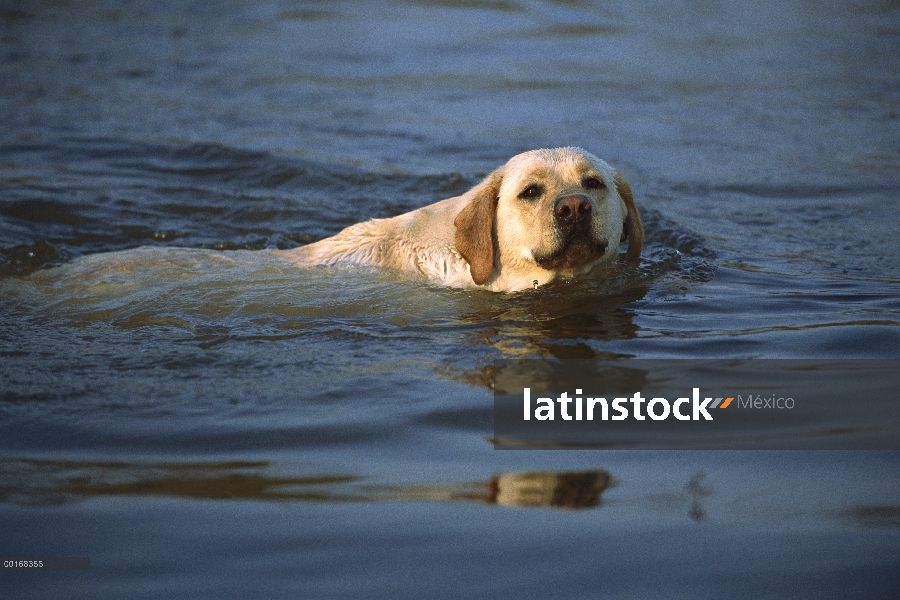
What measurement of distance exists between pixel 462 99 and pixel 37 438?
33.1ft

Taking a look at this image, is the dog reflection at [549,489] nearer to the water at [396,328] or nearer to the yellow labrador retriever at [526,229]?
the water at [396,328]

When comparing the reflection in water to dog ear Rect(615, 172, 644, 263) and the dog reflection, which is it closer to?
the dog reflection

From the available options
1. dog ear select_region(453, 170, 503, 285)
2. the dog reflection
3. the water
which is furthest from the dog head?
the dog reflection

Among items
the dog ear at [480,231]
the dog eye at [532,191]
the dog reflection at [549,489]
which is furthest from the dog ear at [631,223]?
the dog reflection at [549,489]

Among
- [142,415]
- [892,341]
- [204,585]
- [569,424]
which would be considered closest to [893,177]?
[892,341]

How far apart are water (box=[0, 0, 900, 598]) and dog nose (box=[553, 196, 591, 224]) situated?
61 centimetres

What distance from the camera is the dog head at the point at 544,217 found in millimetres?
5699

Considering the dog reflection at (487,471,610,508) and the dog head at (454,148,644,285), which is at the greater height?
the dog head at (454,148,644,285)

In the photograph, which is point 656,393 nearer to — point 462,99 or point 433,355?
point 433,355

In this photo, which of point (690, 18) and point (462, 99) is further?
point (690, 18)

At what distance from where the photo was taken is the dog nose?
555 centimetres

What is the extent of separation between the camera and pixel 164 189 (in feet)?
32.0

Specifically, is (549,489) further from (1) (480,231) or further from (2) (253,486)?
(1) (480,231)

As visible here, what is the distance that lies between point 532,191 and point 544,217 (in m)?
0.23
